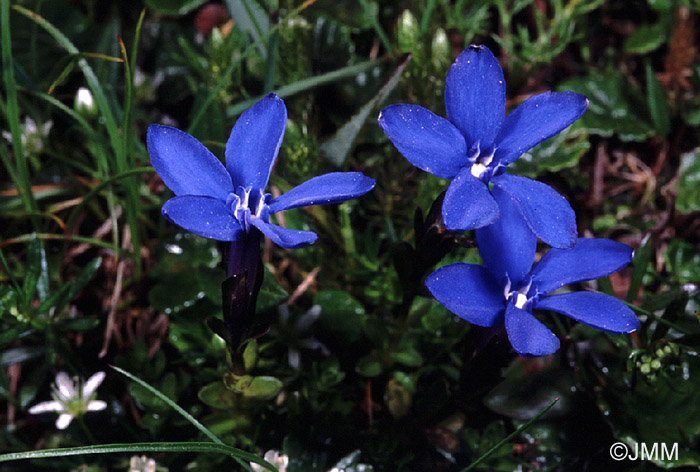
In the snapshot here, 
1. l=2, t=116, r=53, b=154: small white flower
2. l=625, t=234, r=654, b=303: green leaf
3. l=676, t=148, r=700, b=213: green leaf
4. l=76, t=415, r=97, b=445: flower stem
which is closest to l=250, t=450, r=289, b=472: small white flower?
l=76, t=415, r=97, b=445: flower stem

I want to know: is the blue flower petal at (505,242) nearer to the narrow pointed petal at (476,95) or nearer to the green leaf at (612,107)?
the narrow pointed petal at (476,95)

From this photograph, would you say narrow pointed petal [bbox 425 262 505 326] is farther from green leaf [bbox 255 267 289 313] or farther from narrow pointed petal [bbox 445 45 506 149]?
green leaf [bbox 255 267 289 313]

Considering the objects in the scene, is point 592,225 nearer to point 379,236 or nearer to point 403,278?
point 379,236

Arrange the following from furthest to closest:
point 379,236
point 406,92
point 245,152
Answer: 1. point 406,92
2. point 379,236
3. point 245,152

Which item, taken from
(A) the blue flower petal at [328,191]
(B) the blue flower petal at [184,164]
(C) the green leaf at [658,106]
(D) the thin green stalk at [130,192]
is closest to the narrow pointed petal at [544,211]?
(A) the blue flower petal at [328,191]

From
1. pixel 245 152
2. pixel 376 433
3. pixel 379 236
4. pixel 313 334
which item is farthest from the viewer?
pixel 379 236

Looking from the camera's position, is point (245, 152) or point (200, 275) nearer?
point (245, 152)

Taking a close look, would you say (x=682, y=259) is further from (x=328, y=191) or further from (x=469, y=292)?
(x=328, y=191)

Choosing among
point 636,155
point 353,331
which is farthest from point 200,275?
point 636,155
